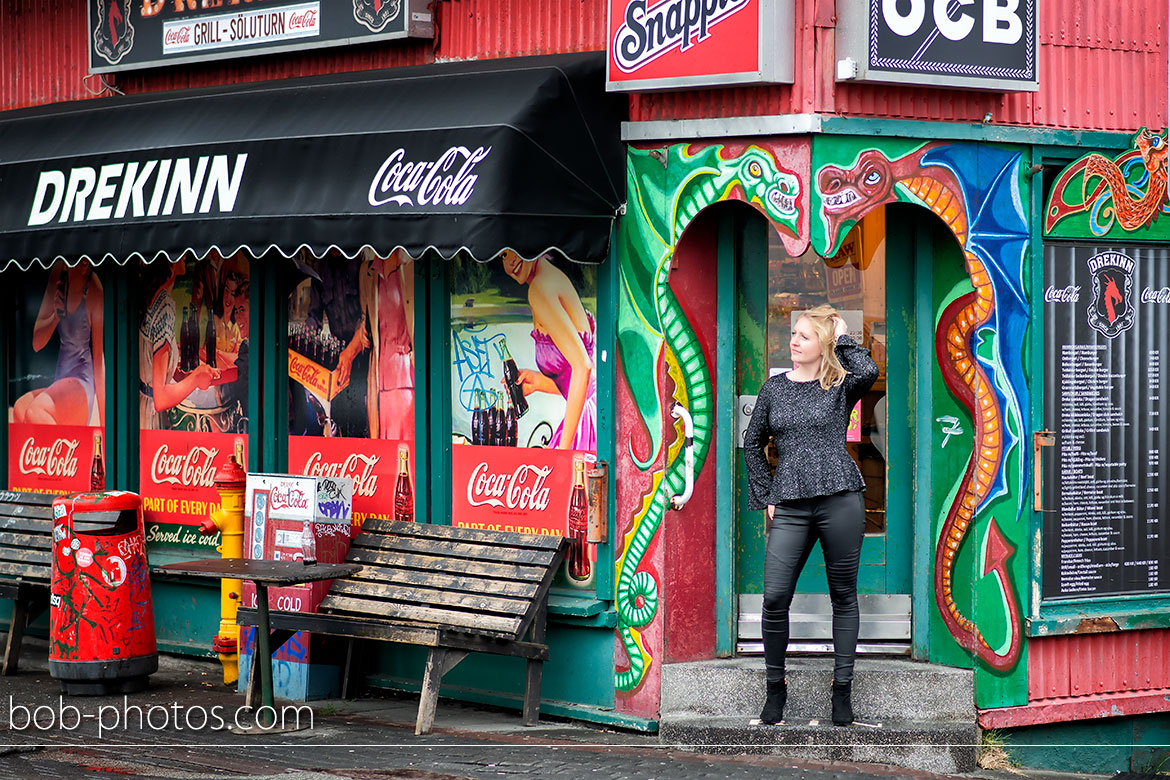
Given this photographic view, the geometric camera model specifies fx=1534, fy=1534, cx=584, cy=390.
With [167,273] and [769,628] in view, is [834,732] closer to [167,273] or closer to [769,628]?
[769,628]

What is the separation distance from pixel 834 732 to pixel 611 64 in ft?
11.8

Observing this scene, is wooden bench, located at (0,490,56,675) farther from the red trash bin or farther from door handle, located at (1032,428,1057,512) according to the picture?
door handle, located at (1032,428,1057,512)

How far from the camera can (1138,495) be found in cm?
837

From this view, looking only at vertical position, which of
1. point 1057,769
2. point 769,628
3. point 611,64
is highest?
point 611,64

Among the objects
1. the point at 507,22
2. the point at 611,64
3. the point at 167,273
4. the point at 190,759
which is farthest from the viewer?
the point at 167,273

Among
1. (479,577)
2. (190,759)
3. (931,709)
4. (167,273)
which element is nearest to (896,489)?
(931,709)

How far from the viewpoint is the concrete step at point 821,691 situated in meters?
7.82


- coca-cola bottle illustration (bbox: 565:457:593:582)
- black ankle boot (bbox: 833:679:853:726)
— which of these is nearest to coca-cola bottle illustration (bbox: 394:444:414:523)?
coca-cola bottle illustration (bbox: 565:457:593:582)

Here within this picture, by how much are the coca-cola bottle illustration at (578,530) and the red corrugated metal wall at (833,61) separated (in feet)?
6.52

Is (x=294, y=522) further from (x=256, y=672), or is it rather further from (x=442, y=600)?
(x=442, y=600)

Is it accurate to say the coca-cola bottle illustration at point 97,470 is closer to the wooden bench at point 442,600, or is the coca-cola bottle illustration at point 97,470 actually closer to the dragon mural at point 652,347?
the wooden bench at point 442,600

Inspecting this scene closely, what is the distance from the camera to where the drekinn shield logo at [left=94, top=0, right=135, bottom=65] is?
10.4 meters

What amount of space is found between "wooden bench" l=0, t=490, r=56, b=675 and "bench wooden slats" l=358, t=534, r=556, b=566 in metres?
2.56

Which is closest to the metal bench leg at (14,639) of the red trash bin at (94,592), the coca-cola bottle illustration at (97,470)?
the red trash bin at (94,592)
